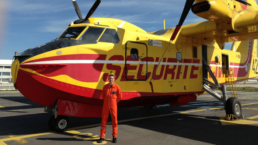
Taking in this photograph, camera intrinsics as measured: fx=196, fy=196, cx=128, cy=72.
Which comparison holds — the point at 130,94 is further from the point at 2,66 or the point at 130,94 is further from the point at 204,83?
the point at 2,66

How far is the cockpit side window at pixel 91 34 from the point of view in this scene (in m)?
6.52

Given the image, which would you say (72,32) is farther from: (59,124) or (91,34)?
(59,124)

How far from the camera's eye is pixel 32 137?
5.86m

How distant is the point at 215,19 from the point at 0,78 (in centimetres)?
5950

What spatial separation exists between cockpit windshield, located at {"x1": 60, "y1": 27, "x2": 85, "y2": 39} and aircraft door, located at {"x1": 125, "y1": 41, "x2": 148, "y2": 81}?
5.58 feet

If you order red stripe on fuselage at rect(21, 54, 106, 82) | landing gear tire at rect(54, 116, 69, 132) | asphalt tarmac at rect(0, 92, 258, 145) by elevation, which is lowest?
asphalt tarmac at rect(0, 92, 258, 145)

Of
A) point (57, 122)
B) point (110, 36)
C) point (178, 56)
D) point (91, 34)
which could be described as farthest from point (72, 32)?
point (178, 56)

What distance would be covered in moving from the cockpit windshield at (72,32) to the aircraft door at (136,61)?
66.9 inches

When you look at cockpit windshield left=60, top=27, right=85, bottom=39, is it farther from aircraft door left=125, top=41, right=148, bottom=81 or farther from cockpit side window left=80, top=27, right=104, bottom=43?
aircraft door left=125, top=41, right=148, bottom=81

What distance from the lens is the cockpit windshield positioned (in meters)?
6.61

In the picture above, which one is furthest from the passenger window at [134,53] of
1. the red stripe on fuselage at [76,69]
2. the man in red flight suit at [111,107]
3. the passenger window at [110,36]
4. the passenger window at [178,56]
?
the passenger window at [178,56]

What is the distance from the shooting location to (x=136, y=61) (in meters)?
7.23

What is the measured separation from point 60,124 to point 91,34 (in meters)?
3.16

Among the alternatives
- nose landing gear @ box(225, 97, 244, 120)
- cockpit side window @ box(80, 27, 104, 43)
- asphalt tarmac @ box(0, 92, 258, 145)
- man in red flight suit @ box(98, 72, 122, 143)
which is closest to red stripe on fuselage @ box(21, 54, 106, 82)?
cockpit side window @ box(80, 27, 104, 43)
